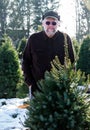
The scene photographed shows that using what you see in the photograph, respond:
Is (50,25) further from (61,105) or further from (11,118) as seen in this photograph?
(11,118)

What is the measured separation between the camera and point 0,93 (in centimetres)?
1230

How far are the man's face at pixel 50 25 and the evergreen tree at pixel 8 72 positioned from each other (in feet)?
22.4

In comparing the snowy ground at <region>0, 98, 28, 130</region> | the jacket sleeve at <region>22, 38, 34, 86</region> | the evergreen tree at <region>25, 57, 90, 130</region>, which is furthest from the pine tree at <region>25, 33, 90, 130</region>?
the snowy ground at <region>0, 98, 28, 130</region>

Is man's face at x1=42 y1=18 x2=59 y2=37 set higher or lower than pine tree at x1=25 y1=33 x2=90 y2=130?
higher

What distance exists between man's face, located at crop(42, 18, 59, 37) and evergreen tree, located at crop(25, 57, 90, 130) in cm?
85

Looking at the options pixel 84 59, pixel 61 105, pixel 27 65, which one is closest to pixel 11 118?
pixel 27 65

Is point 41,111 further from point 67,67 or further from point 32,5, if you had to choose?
point 32,5

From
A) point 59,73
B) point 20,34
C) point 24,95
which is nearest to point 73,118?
point 59,73

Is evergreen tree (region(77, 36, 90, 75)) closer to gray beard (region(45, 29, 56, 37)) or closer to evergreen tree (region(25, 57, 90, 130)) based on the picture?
gray beard (region(45, 29, 56, 37))

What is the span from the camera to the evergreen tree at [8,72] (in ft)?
40.5

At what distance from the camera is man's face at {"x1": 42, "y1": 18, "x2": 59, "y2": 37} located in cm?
540

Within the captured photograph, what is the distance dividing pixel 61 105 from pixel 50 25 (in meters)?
1.35

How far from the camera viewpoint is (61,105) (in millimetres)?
4445

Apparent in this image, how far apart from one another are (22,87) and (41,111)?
22.0ft
